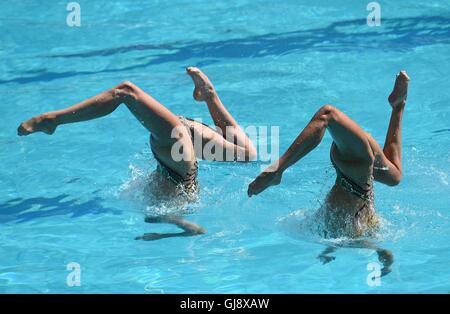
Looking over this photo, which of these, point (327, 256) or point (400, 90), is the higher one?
point (400, 90)

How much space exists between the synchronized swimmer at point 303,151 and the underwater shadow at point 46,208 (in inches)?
19.9

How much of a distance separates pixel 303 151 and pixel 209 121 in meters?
2.75

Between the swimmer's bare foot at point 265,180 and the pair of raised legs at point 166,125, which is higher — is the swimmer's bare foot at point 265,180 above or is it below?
below

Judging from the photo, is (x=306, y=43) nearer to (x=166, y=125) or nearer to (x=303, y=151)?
(x=166, y=125)

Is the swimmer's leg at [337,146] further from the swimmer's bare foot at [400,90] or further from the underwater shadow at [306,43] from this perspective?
the underwater shadow at [306,43]

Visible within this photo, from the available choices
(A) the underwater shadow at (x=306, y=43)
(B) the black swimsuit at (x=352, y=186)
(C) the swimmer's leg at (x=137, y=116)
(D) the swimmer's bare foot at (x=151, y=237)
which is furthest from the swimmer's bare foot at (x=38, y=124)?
(A) the underwater shadow at (x=306, y=43)

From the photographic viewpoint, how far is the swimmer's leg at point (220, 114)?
18.5 ft

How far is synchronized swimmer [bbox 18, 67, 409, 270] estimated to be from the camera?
13.6 feet

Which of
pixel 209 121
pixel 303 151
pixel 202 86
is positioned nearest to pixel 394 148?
pixel 303 151

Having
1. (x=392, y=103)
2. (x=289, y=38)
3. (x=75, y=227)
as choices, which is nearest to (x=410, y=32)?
(x=289, y=38)

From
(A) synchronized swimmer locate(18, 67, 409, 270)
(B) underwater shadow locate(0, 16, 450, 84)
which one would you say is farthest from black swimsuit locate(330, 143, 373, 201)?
(B) underwater shadow locate(0, 16, 450, 84)

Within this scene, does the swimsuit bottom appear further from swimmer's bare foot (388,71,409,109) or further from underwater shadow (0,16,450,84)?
underwater shadow (0,16,450,84)

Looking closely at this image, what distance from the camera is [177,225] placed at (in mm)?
5078

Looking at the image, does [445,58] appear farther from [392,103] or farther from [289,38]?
[392,103]
